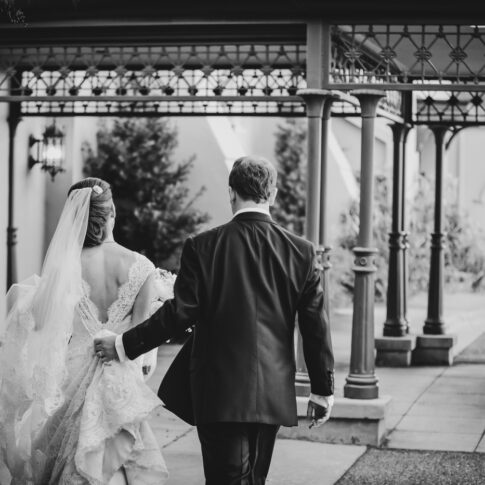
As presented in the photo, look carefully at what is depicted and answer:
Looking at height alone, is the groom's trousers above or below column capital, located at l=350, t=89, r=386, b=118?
below

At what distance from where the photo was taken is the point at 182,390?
15.4 feet

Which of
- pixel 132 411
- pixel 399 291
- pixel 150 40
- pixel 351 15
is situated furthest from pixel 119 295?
pixel 399 291

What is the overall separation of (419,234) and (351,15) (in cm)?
1122

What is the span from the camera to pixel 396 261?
1230 cm

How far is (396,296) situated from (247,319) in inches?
317

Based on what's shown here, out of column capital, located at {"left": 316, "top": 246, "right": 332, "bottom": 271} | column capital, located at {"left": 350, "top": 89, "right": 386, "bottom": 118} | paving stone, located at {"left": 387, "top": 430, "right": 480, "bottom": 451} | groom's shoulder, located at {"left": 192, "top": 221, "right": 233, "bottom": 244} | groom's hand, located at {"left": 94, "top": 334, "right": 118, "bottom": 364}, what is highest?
column capital, located at {"left": 350, "top": 89, "right": 386, "bottom": 118}

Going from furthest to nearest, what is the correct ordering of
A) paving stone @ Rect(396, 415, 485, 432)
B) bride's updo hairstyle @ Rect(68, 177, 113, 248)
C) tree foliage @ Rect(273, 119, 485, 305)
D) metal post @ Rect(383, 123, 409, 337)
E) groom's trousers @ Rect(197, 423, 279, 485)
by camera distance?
tree foliage @ Rect(273, 119, 485, 305), metal post @ Rect(383, 123, 409, 337), paving stone @ Rect(396, 415, 485, 432), bride's updo hairstyle @ Rect(68, 177, 113, 248), groom's trousers @ Rect(197, 423, 279, 485)

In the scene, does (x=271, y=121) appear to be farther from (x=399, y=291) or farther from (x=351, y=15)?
(x=351, y=15)

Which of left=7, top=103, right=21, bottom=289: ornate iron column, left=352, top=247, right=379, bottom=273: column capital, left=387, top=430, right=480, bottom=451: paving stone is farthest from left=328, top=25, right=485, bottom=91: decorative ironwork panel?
left=7, top=103, right=21, bottom=289: ornate iron column

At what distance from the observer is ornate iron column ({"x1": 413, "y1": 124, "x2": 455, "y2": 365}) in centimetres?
1262

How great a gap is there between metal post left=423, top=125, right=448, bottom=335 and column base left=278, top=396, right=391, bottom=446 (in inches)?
191

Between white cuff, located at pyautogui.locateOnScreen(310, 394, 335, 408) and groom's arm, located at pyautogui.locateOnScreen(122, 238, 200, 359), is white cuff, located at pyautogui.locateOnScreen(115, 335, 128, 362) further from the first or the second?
white cuff, located at pyautogui.locateOnScreen(310, 394, 335, 408)

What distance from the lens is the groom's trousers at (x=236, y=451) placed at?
446 cm

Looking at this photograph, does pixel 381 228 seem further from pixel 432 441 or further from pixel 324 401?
pixel 324 401
